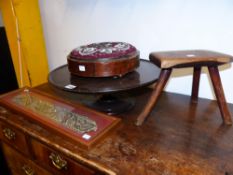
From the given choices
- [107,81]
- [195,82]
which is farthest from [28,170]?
[195,82]

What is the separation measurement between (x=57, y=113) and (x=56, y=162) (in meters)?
0.18

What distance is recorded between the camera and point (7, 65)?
4.61 ft

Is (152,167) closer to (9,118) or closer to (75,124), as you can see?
(75,124)

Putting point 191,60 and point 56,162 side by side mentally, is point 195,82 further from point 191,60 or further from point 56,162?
point 56,162

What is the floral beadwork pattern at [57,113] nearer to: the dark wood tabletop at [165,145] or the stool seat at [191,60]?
the dark wood tabletop at [165,145]

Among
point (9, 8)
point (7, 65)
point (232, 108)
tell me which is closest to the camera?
point (232, 108)

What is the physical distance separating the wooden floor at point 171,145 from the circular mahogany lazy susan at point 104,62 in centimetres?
18

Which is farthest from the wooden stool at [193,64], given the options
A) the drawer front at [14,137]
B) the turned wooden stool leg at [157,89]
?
the drawer front at [14,137]

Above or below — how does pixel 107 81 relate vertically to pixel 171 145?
above

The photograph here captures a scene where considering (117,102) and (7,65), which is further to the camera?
(7,65)

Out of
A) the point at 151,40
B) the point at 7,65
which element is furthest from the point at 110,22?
the point at 7,65

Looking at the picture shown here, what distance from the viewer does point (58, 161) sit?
743mm

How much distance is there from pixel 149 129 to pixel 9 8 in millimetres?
1010

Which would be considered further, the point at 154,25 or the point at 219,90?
the point at 154,25
